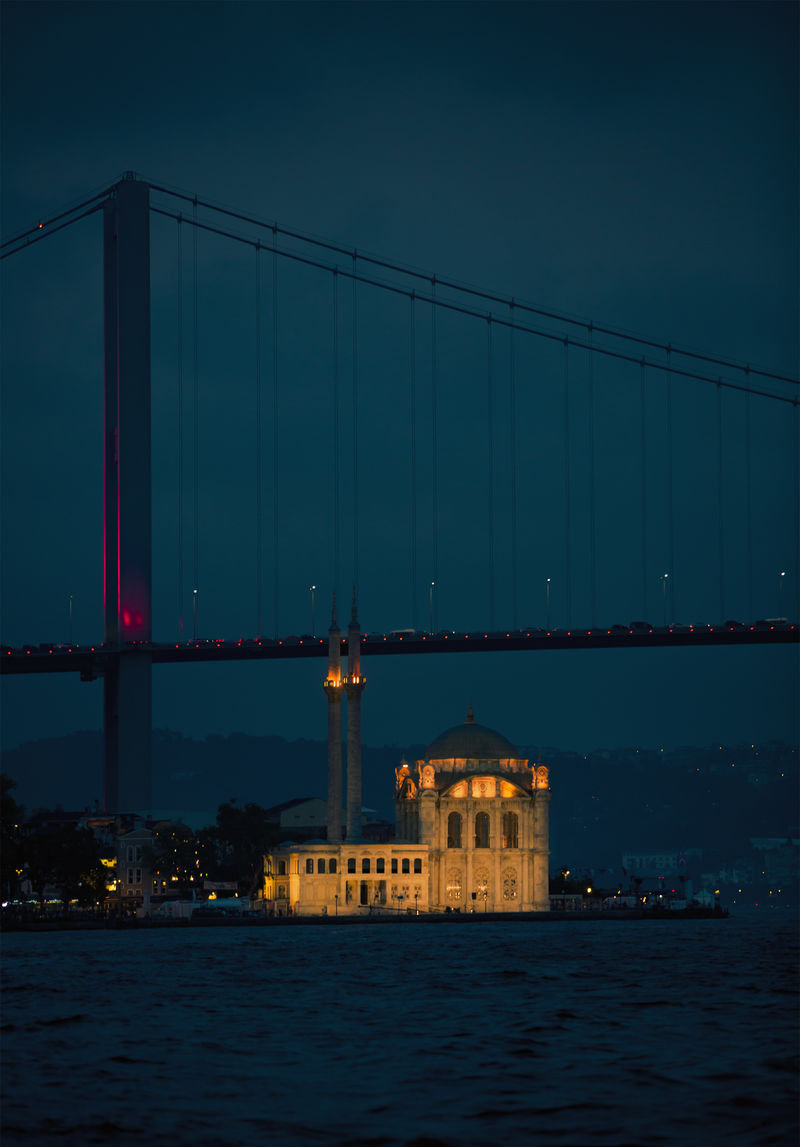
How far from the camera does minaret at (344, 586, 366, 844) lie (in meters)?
102

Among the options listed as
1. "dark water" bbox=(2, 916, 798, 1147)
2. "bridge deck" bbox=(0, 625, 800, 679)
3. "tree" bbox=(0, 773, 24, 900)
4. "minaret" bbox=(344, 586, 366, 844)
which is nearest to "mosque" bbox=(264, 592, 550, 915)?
"minaret" bbox=(344, 586, 366, 844)

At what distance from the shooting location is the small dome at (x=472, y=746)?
108 m

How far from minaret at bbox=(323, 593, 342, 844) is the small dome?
8271 millimetres

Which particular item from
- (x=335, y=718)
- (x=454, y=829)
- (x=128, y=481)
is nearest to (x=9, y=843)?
(x=128, y=481)

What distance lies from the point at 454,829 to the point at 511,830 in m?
3.32

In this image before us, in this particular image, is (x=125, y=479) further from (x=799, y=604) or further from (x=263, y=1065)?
(x=263, y=1065)

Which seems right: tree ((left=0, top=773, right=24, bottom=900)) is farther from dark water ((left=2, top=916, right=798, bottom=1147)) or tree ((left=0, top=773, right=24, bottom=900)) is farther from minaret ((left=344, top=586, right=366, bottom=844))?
dark water ((left=2, top=916, right=798, bottom=1147))

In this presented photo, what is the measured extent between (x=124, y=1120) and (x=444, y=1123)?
4038 mm

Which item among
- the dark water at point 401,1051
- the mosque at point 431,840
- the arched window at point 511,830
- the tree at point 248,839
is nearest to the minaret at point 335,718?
the mosque at point 431,840

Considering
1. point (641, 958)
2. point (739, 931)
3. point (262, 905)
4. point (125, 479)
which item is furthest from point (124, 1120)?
point (262, 905)

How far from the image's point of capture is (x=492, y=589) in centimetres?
9725

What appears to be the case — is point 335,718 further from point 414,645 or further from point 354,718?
point 414,645

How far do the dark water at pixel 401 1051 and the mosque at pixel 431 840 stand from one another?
137 feet

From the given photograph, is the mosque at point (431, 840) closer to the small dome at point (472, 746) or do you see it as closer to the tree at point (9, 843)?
the small dome at point (472, 746)
